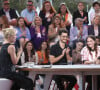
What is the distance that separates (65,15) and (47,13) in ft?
1.66

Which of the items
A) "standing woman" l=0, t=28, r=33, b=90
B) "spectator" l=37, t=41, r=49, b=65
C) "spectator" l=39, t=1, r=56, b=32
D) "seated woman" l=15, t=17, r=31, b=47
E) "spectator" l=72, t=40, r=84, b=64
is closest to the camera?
"standing woman" l=0, t=28, r=33, b=90

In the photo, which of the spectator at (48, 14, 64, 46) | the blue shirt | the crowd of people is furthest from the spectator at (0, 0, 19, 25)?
the spectator at (48, 14, 64, 46)

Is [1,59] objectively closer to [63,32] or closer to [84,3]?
[63,32]

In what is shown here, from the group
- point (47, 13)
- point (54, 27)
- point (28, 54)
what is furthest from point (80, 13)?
point (28, 54)

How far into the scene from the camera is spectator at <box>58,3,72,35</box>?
11.6 m

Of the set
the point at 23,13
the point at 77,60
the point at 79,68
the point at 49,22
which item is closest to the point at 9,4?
the point at 23,13

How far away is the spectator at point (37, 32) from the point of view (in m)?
11.0

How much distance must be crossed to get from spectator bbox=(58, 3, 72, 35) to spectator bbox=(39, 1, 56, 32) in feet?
0.74

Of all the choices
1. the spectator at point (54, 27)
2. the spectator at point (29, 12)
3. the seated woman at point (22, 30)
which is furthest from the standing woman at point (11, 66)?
the spectator at point (29, 12)

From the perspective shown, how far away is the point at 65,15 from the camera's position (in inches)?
464

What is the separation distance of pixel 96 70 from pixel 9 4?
19.2ft

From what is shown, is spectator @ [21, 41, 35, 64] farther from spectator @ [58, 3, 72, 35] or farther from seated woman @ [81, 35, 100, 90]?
spectator @ [58, 3, 72, 35]

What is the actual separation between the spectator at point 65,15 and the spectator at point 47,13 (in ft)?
0.74

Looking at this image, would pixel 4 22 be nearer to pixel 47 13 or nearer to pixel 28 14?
pixel 28 14
